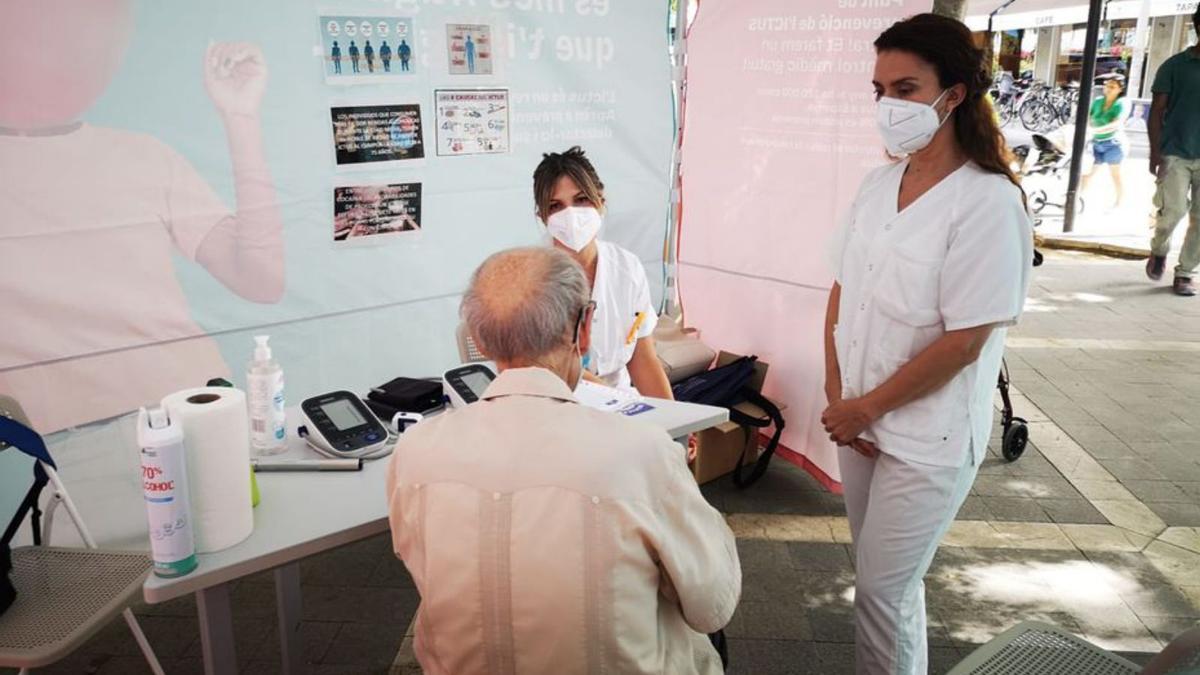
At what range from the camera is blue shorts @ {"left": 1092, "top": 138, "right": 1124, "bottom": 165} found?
10.9 meters

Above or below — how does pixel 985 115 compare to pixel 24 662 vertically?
above

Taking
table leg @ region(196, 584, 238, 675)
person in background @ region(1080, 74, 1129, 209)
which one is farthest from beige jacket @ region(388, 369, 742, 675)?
person in background @ region(1080, 74, 1129, 209)

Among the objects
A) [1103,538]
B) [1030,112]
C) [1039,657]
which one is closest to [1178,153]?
[1103,538]

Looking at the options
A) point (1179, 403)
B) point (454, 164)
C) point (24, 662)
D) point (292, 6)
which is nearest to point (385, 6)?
point (292, 6)

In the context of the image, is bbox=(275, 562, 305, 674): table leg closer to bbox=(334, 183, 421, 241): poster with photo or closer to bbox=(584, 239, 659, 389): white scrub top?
bbox=(584, 239, 659, 389): white scrub top

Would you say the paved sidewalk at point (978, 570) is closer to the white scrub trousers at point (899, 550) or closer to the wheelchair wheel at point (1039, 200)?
the white scrub trousers at point (899, 550)

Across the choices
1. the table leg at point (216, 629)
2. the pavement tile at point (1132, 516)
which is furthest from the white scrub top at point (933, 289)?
the pavement tile at point (1132, 516)

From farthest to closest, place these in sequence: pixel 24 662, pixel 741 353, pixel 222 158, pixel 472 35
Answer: pixel 741 353 < pixel 472 35 < pixel 222 158 < pixel 24 662

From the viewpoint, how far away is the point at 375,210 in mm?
3289

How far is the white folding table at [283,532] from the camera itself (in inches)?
66.2

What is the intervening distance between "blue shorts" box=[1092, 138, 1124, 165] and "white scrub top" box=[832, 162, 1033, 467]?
10457 millimetres

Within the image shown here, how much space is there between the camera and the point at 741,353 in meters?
4.21

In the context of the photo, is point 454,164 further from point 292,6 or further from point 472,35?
point 292,6

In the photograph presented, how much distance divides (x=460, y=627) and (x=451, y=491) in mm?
220
